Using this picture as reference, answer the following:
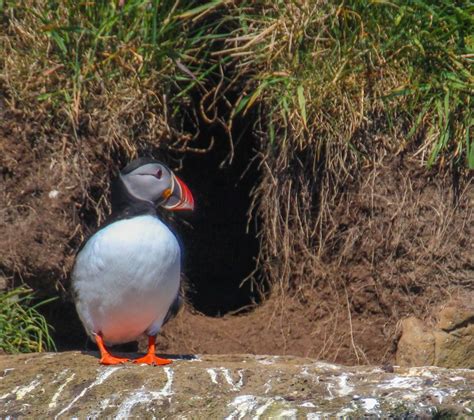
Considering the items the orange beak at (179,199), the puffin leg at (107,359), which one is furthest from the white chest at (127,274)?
the orange beak at (179,199)

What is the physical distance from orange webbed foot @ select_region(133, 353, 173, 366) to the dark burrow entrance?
189cm

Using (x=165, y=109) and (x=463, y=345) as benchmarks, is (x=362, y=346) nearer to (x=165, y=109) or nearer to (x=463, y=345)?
(x=463, y=345)

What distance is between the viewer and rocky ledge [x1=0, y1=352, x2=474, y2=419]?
391cm

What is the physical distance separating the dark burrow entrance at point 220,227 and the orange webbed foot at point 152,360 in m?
1.89

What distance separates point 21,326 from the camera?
530 centimetres

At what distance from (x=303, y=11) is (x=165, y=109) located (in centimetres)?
81

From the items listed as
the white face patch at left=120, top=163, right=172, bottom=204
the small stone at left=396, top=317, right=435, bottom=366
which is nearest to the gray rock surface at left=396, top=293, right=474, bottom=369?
the small stone at left=396, top=317, right=435, bottom=366

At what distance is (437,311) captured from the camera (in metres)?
5.58

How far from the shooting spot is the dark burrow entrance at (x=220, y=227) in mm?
6598

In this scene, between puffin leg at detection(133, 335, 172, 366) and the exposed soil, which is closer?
puffin leg at detection(133, 335, 172, 366)

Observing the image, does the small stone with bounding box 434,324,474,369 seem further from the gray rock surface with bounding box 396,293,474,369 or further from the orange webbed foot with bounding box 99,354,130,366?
the orange webbed foot with bounding box 99,354,130,366

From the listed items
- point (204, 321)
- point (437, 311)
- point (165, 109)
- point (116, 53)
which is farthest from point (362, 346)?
point (116, 53)

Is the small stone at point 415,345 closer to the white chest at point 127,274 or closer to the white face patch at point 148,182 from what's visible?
the white chest at point 127,274

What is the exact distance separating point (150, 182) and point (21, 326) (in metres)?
1.02
